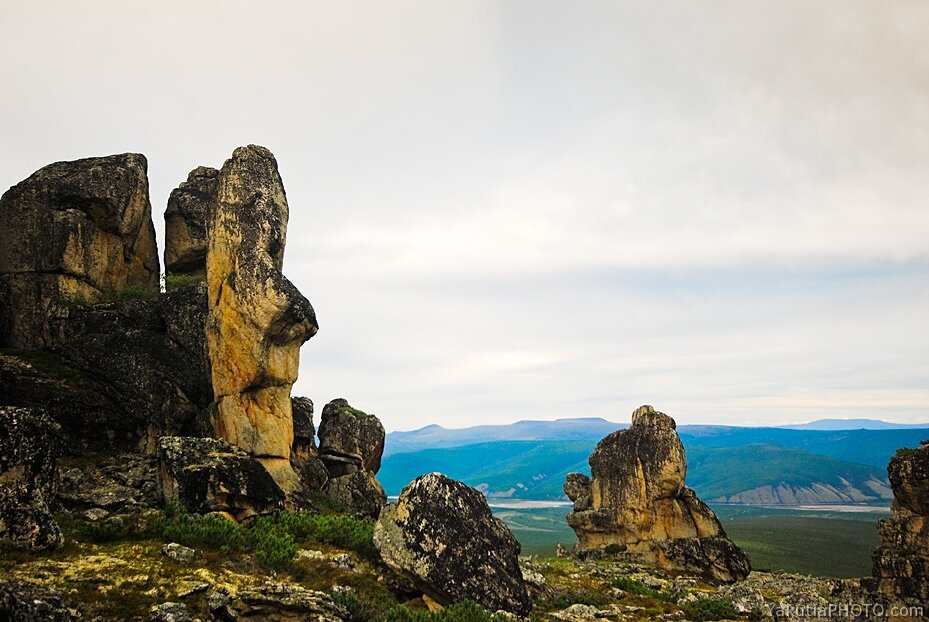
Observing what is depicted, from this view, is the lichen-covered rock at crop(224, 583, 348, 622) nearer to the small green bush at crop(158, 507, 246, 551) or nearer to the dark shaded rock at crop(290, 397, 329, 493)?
the small green bush at crop(158, 507, 246, 551)

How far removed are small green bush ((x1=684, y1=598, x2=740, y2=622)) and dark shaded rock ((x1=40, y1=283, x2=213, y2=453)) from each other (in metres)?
29.6

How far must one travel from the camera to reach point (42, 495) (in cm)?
1877

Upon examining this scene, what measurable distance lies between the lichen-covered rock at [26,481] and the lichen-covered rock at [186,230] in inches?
1263

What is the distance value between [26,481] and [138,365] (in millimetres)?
17525

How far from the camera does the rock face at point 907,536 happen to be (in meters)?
35.4

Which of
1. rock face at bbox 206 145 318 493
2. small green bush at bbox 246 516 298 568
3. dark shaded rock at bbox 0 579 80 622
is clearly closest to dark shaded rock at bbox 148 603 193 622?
dark shaded rock at bbox 0 579 80 622

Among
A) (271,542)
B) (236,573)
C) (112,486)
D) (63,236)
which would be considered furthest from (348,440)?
(236,573)

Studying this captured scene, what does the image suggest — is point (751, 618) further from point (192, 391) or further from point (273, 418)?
point (192, 391)

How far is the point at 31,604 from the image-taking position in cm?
1316

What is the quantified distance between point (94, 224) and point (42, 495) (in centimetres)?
2789

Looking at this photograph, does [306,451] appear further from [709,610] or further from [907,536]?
[907,536]

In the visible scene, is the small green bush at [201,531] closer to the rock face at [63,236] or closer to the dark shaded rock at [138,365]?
the dark shaded rock at [138,365]

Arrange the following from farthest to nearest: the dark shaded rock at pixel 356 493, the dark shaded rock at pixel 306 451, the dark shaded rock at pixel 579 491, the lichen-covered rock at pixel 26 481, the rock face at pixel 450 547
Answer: the dark shaded rock at pixel 579 491, the dark shaded rock at pixel 356 493, the dark shaded rock at pixel 306 451, the rock face at pixel 450 547, the lichen-covered rock at pixel 26 481

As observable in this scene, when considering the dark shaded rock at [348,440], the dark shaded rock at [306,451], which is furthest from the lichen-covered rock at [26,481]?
the dark shaded rock at [348,440]
